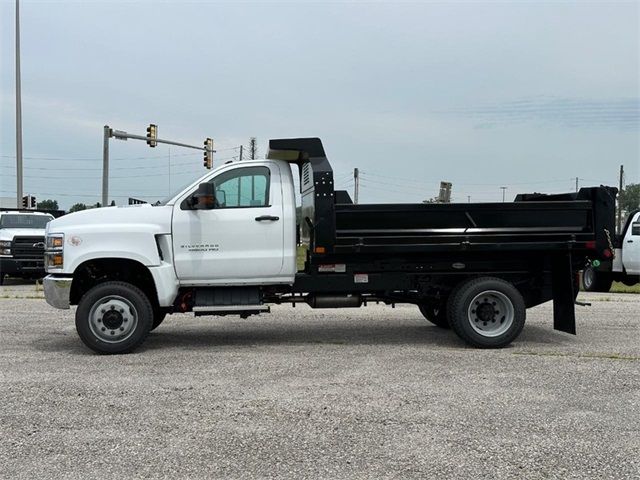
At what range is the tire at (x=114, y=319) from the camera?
7.06 metres

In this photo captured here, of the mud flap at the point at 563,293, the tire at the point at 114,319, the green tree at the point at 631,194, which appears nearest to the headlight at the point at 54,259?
the tire at the point at 114,319

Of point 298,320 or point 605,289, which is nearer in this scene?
point 298,320

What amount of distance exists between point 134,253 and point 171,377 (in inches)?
67.2

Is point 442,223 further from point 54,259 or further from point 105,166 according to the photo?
point 105,166

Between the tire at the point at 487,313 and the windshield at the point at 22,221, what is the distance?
44.8 ft

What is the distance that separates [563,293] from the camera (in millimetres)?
7762

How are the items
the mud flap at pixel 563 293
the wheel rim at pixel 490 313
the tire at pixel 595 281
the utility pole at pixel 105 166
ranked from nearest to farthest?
the wheel rim at pixel 490 313 → the mud flap at pixel 563 293 → the tire at pixel 595 281 → the utility pole at pixel 105 166

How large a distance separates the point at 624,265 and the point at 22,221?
1639 centimetres

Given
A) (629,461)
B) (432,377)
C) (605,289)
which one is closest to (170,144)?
(605,289)

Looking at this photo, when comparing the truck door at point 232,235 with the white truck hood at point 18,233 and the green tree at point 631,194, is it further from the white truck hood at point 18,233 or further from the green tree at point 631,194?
the green tree at point 631,194

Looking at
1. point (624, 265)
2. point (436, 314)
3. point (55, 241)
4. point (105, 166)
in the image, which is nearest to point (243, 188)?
point (55, 241)

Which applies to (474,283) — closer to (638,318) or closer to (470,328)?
(470,328)

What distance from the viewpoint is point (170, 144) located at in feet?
94.3

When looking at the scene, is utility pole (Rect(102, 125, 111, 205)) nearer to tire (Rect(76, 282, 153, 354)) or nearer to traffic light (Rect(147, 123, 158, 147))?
traffic light (Rect(147, 123, 158, 147))
